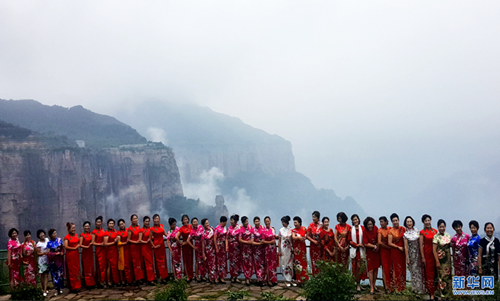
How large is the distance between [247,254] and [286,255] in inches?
39.4

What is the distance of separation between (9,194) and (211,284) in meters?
70.7

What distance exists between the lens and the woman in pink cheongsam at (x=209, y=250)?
28.0 ft

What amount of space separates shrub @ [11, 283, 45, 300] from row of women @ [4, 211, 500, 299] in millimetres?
598

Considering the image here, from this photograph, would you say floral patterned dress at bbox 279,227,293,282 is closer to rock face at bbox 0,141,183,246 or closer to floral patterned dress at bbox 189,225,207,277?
floral patterned dress at bbox 189,225,207,277

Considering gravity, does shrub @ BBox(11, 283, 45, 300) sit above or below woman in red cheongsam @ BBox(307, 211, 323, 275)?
below

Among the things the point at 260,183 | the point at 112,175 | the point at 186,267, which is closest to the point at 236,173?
the point at 260,183

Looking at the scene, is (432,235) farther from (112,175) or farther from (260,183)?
(260,183)

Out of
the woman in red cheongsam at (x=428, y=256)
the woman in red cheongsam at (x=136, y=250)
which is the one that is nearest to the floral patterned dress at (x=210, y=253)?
the woman in red cheongsam at (x=136, y=250)

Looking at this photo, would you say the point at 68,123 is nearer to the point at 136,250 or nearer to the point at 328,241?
the point at 136,250

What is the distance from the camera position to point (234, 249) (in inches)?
332

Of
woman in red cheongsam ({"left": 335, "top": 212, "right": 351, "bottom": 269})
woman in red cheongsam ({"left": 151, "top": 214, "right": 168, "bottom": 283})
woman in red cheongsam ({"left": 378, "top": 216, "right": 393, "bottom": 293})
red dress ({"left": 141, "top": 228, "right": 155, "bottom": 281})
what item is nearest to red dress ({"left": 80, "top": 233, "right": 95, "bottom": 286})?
red dress ({"left": 141, "top": 228, "right": 155, "bottom": 281})

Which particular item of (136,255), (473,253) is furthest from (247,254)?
(473,253)

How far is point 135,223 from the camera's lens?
8.26m

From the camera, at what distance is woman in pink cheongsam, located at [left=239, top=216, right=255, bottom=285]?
828 cm
